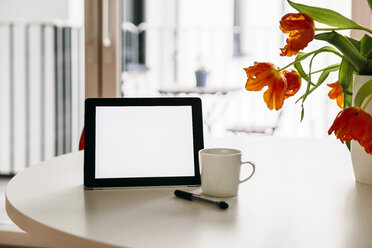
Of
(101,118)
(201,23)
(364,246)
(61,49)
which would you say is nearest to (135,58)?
(61,49)

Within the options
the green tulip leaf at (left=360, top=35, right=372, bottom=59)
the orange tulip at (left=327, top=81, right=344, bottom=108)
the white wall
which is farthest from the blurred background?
the green tulip leaf at (left=360, top=35, right=372, bottom=59)

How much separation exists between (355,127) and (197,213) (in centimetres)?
→ 29

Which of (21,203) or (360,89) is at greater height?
(360,89)

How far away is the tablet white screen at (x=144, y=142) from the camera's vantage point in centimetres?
112

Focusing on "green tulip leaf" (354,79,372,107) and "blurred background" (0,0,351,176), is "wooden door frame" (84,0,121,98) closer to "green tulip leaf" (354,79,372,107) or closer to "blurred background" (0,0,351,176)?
"blurred background" (0,0,351,176)

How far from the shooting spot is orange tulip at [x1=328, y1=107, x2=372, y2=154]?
926 millimetres

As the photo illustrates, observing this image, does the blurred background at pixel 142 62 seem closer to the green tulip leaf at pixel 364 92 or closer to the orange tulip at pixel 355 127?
the green tulip leaf at pixel 364 92

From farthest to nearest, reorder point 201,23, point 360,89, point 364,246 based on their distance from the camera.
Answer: point 201,23, point 360,89, point 364,246

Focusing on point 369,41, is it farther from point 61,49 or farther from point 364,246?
point 61,49

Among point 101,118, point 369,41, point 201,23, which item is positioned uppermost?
point 201,23

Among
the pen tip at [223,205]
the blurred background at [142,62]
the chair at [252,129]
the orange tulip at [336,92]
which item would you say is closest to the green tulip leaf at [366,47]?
A: the orange tulip at [336,92]

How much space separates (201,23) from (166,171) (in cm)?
422

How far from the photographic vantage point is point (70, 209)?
0.96m

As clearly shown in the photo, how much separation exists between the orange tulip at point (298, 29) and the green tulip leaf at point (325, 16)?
2.8 inches
